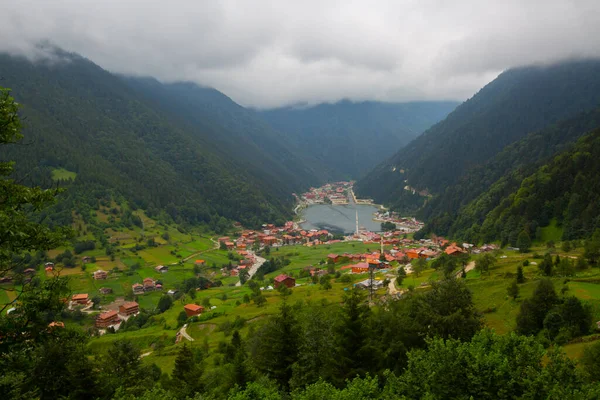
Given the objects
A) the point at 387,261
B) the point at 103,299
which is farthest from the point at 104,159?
the point at 387,261

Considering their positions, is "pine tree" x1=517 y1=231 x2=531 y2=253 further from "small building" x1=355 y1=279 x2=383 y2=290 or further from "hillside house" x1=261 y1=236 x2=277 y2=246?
"hillside house" x1=261 y1=236 x2=277 y2=246

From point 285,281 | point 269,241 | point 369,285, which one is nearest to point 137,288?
point 285,281

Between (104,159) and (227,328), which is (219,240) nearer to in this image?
(104,159)

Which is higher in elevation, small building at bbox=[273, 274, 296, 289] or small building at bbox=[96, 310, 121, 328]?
small building at bbox=[273, 274, 296, 289]

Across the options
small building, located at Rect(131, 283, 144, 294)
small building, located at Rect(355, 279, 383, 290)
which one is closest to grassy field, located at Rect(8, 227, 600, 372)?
small building, located at Rect(131, 283, 144, 294)

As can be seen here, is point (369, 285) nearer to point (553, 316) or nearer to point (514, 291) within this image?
point (514, 291)

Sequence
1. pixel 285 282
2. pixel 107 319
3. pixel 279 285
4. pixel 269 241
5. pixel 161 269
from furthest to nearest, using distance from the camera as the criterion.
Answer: pixel 269 241, pixel 161 269, pixel 285 282, pixel 279 285, pixel 107 319

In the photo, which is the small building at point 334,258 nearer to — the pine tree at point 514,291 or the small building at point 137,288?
the small building at point 137,288
